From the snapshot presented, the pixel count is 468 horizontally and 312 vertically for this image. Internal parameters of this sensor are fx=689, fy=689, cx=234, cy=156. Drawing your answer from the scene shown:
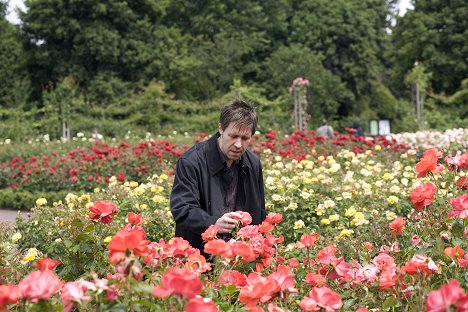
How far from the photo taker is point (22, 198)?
1101 centimetres

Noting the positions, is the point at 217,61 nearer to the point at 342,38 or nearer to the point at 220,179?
the point at 342,38

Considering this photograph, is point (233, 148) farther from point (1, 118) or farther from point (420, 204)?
point (1, 118)

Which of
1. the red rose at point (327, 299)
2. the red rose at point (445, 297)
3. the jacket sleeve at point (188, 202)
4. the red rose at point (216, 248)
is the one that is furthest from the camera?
the jacket sleeve at point (188, 202)

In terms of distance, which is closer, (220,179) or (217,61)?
(220,179)

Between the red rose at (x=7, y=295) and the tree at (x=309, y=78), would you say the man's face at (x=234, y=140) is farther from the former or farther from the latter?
the tree at (x=309, y=78)

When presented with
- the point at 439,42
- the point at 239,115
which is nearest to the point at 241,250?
the point at 239,115

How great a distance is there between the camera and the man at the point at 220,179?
3018 mm

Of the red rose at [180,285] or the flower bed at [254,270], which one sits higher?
the red rose at [180,285]

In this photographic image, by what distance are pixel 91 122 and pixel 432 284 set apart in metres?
21.8

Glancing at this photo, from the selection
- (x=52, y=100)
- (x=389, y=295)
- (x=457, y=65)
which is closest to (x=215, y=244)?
(x=389, y=295)

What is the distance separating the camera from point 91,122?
23.1 metres

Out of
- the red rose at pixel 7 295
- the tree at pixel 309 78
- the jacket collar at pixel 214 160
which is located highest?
the tree at pixel 309 78

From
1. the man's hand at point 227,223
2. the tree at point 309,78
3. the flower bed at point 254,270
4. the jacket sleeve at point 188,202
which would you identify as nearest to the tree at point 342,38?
the tree at point 309,78

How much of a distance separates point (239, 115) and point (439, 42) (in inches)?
1308
